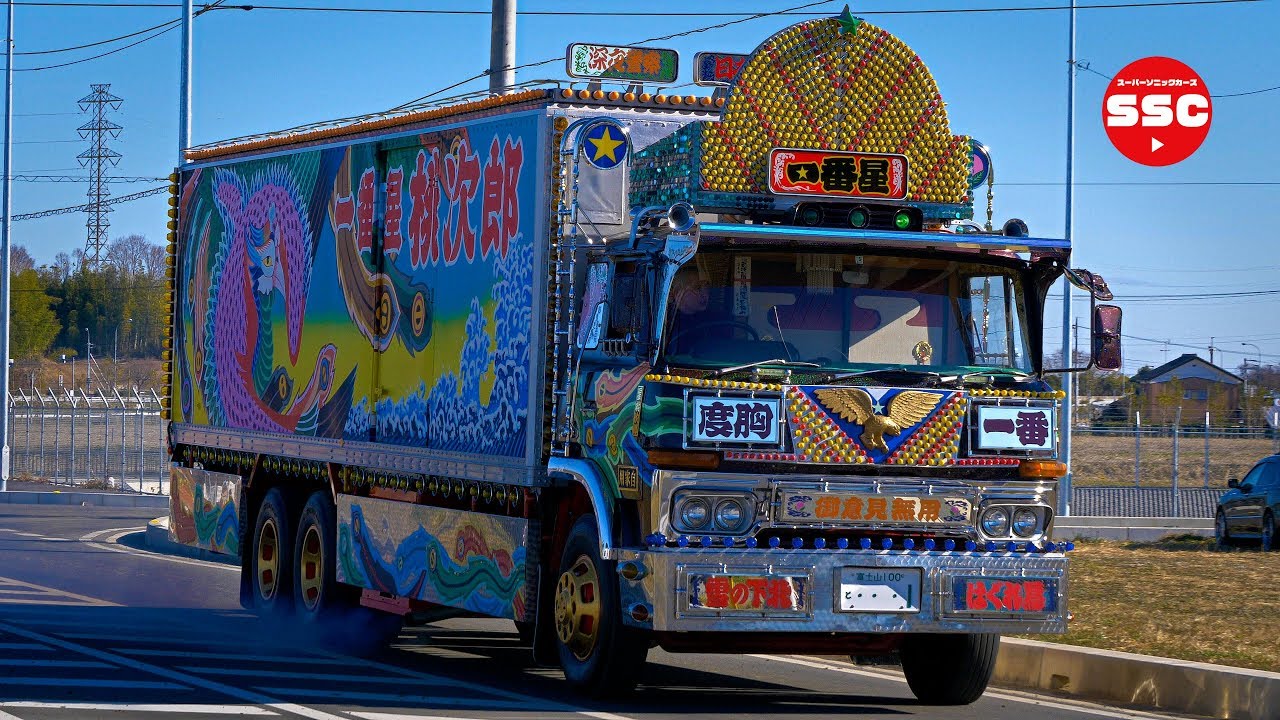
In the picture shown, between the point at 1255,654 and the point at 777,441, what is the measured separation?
421 centimetres

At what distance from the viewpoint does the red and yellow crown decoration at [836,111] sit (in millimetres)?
10117

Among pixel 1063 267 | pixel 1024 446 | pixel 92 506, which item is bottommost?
pixel 92 506

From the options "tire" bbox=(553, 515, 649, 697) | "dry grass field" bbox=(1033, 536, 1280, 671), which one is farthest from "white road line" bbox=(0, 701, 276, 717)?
"dry grass field" bbox=(1033, 536, 1280, 671)

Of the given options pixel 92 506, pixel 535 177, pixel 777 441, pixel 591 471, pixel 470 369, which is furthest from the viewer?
pixel 92 506

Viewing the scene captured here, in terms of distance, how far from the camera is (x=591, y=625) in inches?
396

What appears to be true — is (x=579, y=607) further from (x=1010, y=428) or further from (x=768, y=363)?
(x=1010, y=428)

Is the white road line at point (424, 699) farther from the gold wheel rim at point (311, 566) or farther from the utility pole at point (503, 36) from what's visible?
the utility pole at point (503, 36)

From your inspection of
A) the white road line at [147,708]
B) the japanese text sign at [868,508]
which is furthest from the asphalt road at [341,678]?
the japanese text sign at [868,508]

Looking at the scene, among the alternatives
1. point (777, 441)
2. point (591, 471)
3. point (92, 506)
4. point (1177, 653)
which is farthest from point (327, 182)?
point (92, 506)

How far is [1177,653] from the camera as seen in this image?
462 inches

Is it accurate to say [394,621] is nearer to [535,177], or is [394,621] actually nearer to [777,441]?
[535,177]

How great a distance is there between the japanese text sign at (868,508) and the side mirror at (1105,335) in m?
1.43

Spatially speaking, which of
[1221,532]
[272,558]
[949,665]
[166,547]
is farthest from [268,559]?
[1221,532]

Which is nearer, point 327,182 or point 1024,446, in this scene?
point 1024,446
